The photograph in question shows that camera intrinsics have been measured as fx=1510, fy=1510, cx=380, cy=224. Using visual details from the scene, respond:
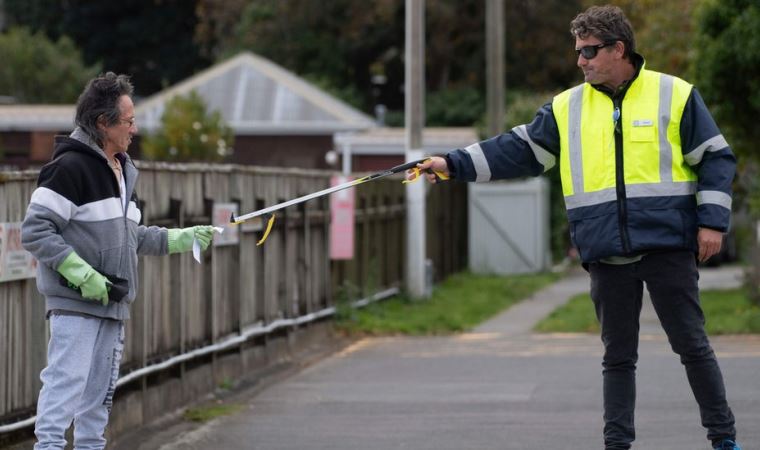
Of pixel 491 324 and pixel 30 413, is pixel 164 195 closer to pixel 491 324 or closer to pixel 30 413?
pixel 30 413

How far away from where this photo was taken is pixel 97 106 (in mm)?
6355

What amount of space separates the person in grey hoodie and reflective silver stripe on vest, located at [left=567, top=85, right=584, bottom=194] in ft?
6.36

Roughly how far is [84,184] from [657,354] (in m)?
7.90

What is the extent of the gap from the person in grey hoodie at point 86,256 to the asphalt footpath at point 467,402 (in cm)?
226

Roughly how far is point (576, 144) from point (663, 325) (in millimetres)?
890

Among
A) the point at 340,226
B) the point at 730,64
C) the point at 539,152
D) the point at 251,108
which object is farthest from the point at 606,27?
the point at 251,108

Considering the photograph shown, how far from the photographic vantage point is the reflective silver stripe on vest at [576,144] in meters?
6.71

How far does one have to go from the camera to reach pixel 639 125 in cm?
660

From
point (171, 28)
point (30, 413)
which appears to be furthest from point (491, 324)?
point (171, 28)

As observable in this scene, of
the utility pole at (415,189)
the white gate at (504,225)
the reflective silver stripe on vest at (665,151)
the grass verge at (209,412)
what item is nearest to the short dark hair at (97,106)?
the reflective silver stripe on vest at (665,151)

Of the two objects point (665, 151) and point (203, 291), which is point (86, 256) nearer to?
point (665, 151)

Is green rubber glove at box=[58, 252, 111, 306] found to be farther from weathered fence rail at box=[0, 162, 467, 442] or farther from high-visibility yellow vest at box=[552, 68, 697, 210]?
high-visibility yellow vest at box=[552, 68, 697, 210]

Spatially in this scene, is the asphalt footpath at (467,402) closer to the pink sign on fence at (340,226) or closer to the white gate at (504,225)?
the pink sign on fence at (340,226)

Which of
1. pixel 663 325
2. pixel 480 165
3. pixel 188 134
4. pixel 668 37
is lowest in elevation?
pixel 663 325
